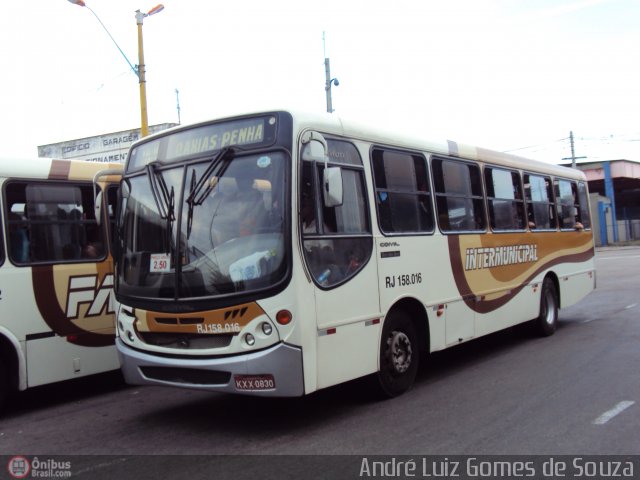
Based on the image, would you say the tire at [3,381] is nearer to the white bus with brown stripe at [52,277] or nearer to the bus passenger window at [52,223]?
the white bus with brown stripe at [52,277]

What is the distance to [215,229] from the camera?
5.49m

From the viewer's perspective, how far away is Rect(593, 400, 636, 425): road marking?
220 inches

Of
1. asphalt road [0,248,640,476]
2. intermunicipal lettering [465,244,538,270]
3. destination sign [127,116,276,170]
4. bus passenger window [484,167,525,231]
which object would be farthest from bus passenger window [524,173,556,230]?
destination sign [127,116,276,170]

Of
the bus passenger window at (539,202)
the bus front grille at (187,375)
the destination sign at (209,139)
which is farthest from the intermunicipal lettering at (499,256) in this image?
the bus front grille at (187,375)

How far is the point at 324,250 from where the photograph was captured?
18.7 feet

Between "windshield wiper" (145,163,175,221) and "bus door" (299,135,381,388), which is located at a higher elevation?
"windshield wiper" (145,163,175,221)

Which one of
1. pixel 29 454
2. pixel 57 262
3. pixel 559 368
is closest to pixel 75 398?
pixel 57 262

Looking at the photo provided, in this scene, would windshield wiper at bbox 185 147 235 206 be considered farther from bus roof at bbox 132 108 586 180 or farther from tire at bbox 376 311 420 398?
tire at bbox 376 311 420 398

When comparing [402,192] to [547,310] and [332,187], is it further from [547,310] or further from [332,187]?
[547,310]

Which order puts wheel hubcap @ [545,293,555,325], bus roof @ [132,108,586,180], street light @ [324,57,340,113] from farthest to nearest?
street light @ [324,57,340,113], wheel hubcap @ [545,293,555,325], bus roof @ [132,108,586,180]

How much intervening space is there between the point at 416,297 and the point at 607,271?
18.7m

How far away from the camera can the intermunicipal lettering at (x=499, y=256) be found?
→ 8227 millimetres

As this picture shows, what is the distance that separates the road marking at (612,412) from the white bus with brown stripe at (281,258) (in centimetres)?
197

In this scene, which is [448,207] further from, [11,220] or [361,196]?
[11,220]
